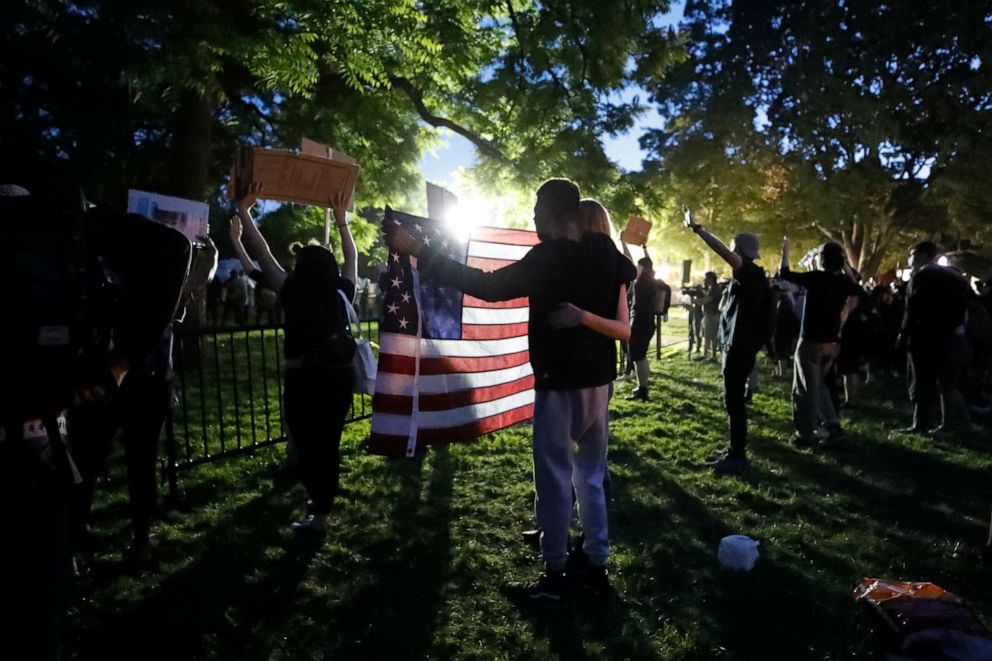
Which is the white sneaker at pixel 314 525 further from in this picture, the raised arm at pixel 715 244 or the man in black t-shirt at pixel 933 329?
the man in black t-shirt at pixel 933 329

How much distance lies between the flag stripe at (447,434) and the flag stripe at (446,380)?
30cm

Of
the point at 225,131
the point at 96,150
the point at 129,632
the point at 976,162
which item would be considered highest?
the point at 976,162

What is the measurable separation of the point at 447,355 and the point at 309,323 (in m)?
1.38

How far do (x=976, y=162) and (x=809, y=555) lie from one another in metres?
22.7

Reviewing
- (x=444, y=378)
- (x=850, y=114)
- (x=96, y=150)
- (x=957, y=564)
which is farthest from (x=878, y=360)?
(x=96, y=150)

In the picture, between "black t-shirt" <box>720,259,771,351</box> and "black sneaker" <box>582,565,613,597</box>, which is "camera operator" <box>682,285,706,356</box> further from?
"black sneaker" <box>582,565,613,597</box>

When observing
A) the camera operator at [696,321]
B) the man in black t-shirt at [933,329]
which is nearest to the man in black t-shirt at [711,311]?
the camera operator at [696,321]

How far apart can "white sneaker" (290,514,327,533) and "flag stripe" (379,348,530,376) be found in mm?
1118

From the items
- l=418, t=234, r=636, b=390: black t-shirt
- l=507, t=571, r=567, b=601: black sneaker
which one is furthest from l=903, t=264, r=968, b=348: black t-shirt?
l=507, t=571, r=567, b=601: black sneaker

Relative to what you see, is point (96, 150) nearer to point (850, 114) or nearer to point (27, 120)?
point (27, 120)

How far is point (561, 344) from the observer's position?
3270 millimetres

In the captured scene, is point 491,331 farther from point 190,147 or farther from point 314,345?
point 190,147

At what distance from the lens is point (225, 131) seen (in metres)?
14.6

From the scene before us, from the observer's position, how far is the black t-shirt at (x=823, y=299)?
655cm
